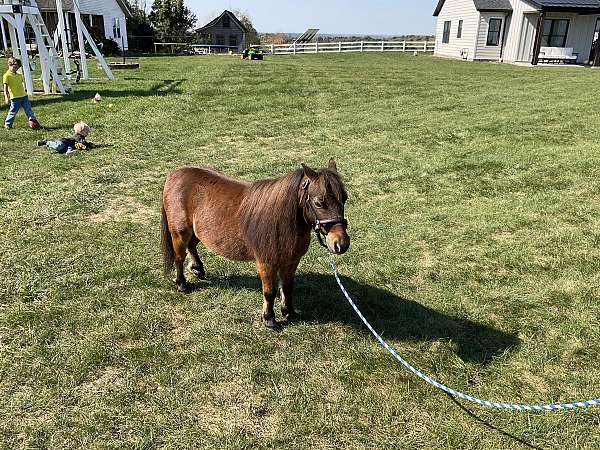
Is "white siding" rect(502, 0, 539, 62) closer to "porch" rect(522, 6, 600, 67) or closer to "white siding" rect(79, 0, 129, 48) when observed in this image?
"porch" rect(522, 6, 600, 67)

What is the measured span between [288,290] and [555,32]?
1374 inches

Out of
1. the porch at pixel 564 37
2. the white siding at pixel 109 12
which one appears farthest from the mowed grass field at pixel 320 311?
the white siding at pixel 109 12

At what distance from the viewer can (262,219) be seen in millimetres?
3707

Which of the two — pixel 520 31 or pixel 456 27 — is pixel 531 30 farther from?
pixel 456 27

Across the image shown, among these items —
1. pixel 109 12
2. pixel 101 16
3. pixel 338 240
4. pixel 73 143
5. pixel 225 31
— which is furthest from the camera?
pixel 225 31

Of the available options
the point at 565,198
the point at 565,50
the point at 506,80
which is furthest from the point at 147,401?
the point at 565,50

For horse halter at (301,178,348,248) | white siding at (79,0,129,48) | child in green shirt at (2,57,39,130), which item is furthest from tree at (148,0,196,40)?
horse halter at (301,178,348,248)

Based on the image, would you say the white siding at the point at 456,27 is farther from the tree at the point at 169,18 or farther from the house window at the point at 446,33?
the tree at the point at 169,18

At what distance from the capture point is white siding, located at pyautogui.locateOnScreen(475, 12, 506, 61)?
31.7m

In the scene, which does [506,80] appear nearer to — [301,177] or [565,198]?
[565,198]

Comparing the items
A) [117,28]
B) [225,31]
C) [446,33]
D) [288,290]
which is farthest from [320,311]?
[225,31]

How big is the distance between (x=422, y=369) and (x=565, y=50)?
32.6m

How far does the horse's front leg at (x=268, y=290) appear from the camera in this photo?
3.88 metres

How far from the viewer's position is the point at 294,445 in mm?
3021
